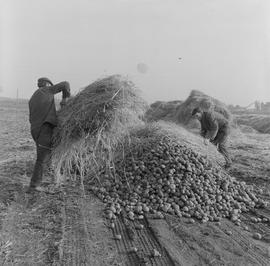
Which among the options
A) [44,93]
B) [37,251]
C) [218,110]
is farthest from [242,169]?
[37,251]

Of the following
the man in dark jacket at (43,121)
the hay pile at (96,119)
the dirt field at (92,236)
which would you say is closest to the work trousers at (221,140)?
the dirt field at (92,236)

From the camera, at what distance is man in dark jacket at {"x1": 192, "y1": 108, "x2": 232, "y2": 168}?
24.1ft

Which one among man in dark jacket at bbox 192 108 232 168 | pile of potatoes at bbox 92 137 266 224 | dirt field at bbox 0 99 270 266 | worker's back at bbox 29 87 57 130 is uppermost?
worker's back at bbox 29 87 57 130

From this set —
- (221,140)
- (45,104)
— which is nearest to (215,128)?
(221,140)

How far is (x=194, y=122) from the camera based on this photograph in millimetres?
9828

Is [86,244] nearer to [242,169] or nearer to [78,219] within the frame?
[78,219]

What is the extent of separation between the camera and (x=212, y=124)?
733cm

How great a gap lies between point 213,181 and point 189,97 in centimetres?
583

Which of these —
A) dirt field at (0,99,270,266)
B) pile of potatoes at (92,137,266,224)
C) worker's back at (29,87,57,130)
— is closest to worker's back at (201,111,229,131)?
pile of potatoes at (92,137,266,224)

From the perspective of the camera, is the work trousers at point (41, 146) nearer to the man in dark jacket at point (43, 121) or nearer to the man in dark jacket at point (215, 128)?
the man in dark jacket at point (43, 121)

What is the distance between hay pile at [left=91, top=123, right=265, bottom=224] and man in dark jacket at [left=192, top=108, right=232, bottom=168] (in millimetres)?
1436

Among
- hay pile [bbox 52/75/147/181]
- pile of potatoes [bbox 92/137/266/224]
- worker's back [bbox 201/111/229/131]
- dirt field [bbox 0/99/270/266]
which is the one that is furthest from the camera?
worker's back [bbox 201/111/229/131]

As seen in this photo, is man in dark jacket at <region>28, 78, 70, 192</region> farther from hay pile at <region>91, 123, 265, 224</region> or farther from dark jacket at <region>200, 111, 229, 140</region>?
dark jacket at <region>200, 111, 229, 140</region>

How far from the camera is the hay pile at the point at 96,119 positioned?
4.56m
